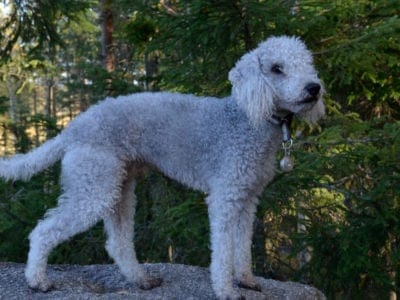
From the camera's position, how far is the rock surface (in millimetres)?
4246

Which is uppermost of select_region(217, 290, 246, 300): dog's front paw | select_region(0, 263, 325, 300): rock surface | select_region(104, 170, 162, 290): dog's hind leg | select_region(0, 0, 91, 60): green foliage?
select_region(0, 0, 91, 60): green foliage

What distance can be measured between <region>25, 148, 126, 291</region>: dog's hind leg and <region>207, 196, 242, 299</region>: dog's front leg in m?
0.83

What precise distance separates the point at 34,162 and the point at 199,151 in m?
1.35

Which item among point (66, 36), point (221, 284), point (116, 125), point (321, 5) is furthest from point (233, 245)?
point (66, 36)

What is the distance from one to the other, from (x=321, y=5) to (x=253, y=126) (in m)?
2.76

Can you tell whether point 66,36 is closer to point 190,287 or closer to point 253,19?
point 253,19

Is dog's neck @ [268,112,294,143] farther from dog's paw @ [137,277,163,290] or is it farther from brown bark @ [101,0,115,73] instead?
brown bark @ [101,0,115,73]

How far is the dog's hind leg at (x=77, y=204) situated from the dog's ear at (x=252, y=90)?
3.61ft

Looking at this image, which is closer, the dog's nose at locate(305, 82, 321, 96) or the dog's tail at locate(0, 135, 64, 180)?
the dog's nose at locate(305, 82, 321, 96)

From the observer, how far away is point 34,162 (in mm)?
4426

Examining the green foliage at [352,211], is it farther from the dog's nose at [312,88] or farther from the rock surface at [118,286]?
the dog's nose at [312,88]

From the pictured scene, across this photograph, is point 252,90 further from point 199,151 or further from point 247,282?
point 247,282

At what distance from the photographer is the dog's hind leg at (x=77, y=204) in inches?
162

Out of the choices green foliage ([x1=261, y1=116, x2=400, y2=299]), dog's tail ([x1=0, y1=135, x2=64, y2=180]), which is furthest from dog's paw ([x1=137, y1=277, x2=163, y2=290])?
green foliage ([x1=261, y1=116, x2=400, y2=299])
